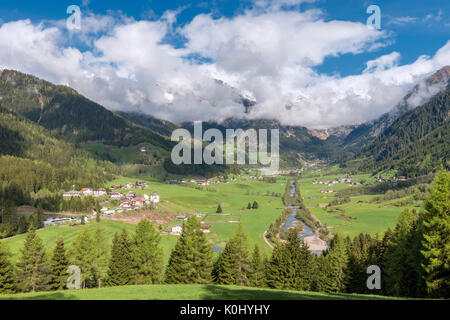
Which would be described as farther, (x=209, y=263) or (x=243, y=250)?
(x=243, y=250)

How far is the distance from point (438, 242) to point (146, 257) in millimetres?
35971

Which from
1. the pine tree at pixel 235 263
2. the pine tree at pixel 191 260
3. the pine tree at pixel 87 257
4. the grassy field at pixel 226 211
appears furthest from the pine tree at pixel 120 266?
the grassy field at pixel 226 211

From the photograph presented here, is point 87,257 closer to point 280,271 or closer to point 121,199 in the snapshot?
point 280,271

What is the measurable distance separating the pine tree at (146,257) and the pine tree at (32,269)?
44.4 feet

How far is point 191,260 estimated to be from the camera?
129 feet

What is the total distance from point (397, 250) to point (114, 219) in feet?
331

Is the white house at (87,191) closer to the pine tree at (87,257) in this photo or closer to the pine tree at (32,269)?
the pine tree at (32,269)

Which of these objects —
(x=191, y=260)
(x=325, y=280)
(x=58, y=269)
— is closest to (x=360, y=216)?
(x=325, y=280)

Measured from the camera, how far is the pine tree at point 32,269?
40.2 metres

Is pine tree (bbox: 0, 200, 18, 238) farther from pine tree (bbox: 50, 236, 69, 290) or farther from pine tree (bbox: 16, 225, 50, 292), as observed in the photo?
pine tree (bbox: 50, 236, 69, 290)

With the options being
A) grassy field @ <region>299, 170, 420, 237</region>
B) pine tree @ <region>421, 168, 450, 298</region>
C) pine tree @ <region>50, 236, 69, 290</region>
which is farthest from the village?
pine tree @ <region>421, 168, 450, 298</region>
